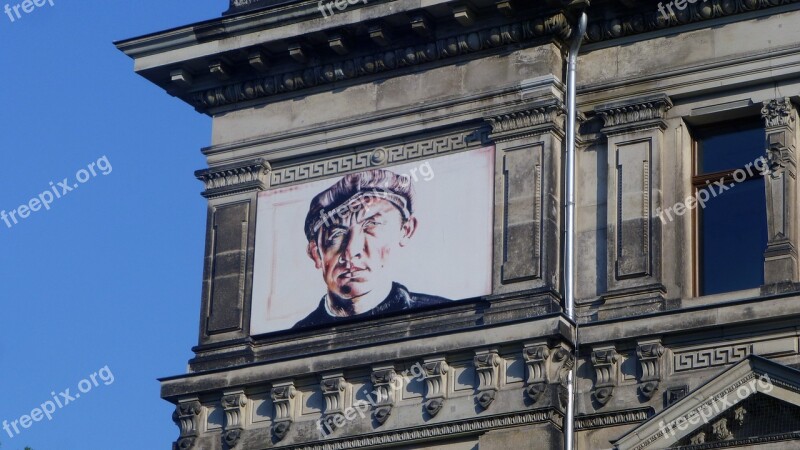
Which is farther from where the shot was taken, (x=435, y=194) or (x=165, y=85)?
(x=165, y=85)

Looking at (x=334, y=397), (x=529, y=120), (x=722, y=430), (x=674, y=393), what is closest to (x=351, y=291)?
(x=334, y=397)

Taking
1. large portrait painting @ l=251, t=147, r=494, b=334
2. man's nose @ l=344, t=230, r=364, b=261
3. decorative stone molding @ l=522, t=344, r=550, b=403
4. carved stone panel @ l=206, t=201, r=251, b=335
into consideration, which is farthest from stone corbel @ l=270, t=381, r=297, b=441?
decorative stone molding @ l=522, t=344, r=550, b=403

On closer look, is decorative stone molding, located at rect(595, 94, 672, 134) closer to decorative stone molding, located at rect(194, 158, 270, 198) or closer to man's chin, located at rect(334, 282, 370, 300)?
man's chin, located at rect(334, 282, 370, 300)

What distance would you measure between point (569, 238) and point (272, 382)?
485 centimetres

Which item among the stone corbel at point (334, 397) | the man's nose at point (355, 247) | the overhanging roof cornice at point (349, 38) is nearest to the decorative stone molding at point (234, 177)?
the overhanging roof cornice at point (349, 38)

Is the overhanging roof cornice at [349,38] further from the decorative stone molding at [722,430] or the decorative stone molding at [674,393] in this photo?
the decorative stone molding at [722,430]

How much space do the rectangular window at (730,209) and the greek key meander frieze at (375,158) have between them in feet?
11.4

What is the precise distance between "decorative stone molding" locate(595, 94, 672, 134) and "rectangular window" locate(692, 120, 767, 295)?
0.84 meters

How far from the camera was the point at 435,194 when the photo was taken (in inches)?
1318

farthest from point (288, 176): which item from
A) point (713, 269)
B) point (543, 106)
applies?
point (713, 269)

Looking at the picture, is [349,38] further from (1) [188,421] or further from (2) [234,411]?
(1) [188,421]

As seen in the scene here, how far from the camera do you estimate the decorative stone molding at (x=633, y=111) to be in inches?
1280

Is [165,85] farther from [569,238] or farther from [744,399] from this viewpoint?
[744,399]

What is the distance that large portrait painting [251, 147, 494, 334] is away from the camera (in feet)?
108
